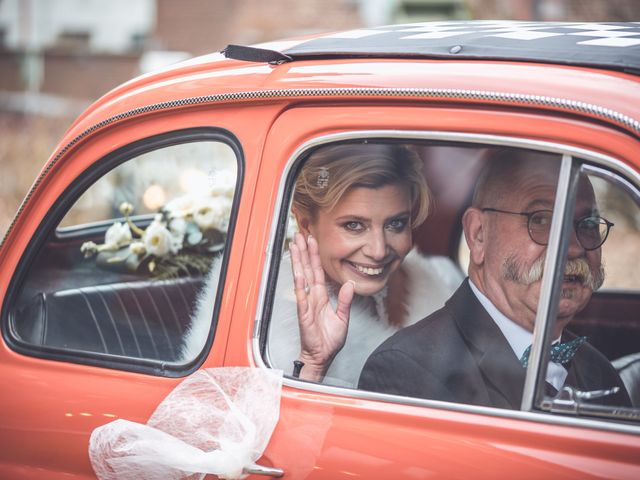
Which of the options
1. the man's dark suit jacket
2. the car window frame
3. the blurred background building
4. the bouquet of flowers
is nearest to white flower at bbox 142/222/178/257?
the bouquet of flowers

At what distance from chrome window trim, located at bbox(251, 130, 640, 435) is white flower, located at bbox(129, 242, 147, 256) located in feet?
3.42

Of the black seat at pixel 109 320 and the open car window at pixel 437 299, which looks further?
the black seat at pixel 109 320

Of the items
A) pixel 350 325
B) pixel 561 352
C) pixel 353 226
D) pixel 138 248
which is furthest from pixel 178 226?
pixel 561 352

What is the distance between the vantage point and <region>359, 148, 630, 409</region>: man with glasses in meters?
1.68

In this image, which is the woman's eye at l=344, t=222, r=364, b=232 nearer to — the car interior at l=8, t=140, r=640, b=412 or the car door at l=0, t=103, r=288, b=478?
the car interior at l=8, t=140, r=640, b=412

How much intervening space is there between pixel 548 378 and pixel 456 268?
5.37ft

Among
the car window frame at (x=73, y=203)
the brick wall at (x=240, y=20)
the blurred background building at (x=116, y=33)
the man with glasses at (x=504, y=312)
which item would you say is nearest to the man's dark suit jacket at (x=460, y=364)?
the man with glasses at (x=504, y=312)

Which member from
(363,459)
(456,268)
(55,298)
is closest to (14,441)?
(55,298)

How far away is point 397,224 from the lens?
2.06 m

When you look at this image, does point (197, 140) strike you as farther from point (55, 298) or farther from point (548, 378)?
point (548, 378)

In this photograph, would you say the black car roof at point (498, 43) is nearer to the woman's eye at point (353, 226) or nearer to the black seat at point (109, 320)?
the woman's eye at point (353, 226)

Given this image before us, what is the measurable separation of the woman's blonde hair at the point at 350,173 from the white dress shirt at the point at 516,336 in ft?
1.17

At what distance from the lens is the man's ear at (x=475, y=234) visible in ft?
6.39

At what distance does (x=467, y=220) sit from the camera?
6.62 ft
